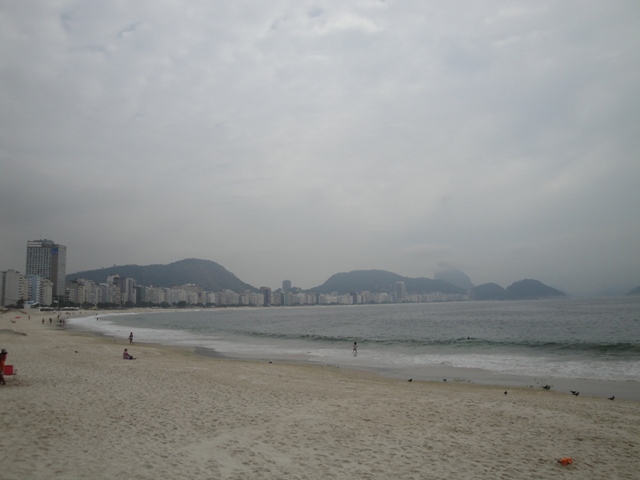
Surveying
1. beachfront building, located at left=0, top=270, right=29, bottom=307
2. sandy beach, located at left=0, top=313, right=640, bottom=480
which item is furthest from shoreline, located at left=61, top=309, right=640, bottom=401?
beachfront building, located at left=0, top=270, right=29, bottom=307

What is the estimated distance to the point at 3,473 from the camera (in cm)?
571

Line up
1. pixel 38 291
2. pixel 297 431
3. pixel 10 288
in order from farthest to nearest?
1. pixel 38 291
2. pixel 10 288
3. pixel 297 431

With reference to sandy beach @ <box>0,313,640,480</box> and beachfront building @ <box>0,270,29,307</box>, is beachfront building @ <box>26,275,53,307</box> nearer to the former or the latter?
beachfront building @ <box>0,270,29,307</box>

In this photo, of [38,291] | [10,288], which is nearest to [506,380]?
[10,288]

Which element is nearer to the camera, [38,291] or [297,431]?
[297,431]

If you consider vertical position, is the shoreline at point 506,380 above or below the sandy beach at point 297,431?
below

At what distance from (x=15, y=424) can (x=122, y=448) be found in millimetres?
2699

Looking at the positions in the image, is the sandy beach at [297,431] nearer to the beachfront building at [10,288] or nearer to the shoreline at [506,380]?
the shoreline at [506,380]

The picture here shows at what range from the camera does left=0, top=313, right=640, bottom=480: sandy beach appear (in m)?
6.48

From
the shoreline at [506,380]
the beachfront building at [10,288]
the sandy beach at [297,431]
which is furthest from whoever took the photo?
the beachfront building at [10,288]

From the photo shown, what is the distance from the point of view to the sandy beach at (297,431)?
648 cm

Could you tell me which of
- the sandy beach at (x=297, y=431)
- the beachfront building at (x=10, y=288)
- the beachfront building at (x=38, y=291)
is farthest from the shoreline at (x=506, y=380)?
the beachfront building at (x=38, y=291)

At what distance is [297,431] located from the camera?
853 centimetres

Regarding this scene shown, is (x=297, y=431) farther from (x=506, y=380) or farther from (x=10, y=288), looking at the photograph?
(x=10, y=288)
